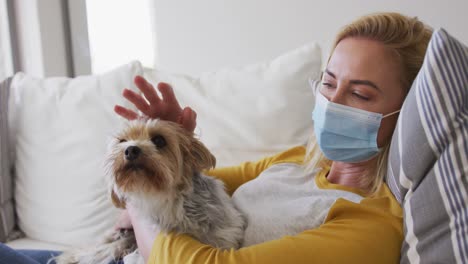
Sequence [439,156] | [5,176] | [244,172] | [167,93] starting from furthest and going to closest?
[5,176], [244,172], [167,93], [439,156]

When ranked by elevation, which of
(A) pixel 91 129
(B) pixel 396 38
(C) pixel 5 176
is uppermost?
(B) pixel 396 38

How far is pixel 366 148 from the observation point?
1146 millimetres

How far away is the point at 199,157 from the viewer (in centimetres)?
118

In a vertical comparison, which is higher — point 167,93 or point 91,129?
point 167,93

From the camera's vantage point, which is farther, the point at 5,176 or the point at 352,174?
the point at 5,176

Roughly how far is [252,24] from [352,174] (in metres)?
1.09

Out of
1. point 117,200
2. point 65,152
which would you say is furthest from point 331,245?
point 65,152

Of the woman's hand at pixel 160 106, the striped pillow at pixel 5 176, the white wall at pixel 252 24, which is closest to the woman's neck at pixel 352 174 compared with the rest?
the woman's hand at pixel 160 106

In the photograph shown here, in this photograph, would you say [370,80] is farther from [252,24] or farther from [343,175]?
[252,24]

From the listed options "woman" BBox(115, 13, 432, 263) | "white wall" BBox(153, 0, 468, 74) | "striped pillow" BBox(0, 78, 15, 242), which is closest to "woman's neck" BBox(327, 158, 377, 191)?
"woman" BBox(115, 13, 432, 263)

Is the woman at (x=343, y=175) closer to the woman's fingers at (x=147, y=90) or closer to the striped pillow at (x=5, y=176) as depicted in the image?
the woman's fingers at (x=147, y=90)

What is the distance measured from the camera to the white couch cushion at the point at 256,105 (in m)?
1.56

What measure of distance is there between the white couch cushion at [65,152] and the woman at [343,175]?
0.59 meters

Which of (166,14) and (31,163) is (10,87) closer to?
(31,163)
